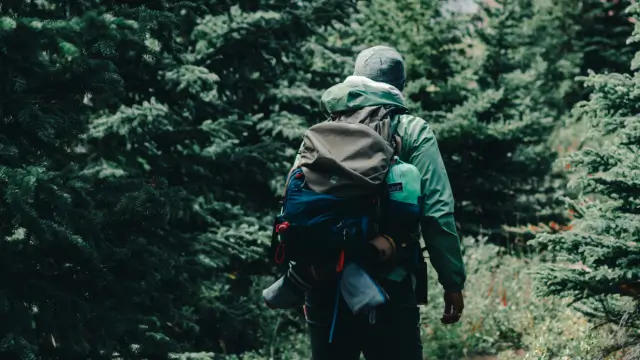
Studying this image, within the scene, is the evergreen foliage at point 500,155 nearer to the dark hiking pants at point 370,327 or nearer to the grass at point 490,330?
the grass at point 490,330

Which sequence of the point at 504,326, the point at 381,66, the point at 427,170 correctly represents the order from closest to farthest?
the point at 427,170, the point at 381,66, the point at 504,326

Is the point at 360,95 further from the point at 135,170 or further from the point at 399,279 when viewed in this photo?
the point at 135,170

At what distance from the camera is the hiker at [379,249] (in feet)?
9.42

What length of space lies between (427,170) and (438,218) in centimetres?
22

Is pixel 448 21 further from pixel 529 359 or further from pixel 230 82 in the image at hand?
pixel 529 359

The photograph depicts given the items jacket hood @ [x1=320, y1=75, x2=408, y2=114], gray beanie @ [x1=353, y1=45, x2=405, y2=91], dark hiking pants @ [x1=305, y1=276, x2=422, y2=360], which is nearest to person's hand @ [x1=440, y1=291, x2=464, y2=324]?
dark hiking pants @ [x1=305, y1=276, x2=422, y2=360]

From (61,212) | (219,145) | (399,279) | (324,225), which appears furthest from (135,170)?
(399,279)

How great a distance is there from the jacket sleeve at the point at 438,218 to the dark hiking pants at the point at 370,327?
0.17 meters

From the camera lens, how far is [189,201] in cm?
486

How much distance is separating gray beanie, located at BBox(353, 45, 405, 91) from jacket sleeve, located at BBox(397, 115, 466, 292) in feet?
1.04

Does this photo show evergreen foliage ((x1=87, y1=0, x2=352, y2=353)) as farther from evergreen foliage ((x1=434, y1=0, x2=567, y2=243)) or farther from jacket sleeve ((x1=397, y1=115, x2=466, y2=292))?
evergreen foliage ((x1=434, y1=0, x2=567, y2=243))

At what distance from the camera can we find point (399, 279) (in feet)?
9.64

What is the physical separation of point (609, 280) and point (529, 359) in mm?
784

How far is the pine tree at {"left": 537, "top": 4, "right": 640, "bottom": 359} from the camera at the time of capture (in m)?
4.90
